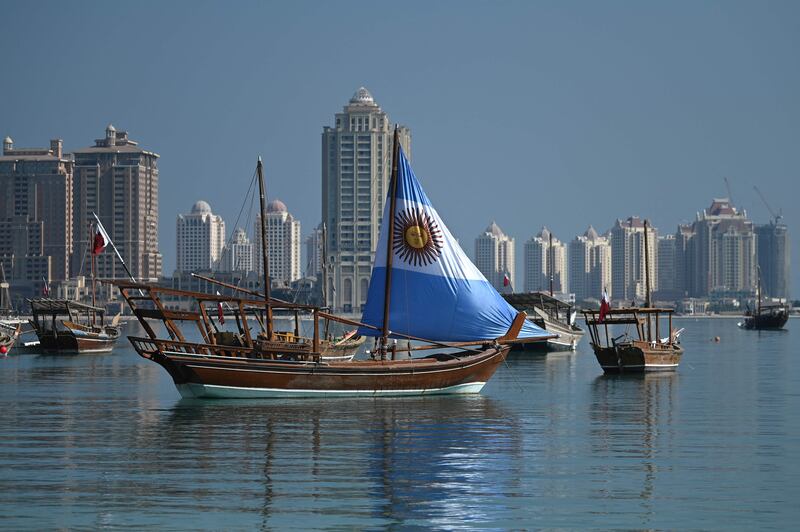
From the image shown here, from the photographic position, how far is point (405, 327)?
56.2 metres

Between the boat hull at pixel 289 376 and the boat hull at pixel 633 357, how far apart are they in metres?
20.6

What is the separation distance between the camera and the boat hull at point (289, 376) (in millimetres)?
52594

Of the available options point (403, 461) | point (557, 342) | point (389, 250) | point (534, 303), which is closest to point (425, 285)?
point (389, 250)

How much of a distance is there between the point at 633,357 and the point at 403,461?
39527 mm

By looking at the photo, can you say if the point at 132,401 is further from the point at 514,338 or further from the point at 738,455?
the point at 738,455

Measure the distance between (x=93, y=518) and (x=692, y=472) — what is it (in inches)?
596

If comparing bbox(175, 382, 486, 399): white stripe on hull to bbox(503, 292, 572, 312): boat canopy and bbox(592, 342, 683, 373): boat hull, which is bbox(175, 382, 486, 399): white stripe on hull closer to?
bbox(592, 342, 683, 373): boat hull

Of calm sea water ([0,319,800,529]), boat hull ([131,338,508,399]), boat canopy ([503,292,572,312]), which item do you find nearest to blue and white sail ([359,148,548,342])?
boat hull ([131,338,508,399])

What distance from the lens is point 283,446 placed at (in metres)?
39.5

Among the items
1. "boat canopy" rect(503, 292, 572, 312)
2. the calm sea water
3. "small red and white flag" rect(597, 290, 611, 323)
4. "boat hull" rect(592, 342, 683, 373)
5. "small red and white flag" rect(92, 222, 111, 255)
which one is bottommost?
the calm sea water

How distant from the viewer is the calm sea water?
29328 mm

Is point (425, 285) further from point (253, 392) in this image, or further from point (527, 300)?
point (527, 300)

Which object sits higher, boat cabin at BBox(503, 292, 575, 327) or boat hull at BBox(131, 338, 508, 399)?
boat cabin at BBox(503, 292, 575, 327)

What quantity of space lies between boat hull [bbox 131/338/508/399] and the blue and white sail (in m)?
1.70
